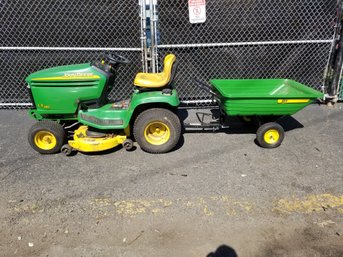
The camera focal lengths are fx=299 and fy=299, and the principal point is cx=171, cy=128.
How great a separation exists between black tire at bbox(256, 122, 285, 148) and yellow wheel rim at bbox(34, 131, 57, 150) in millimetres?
2804

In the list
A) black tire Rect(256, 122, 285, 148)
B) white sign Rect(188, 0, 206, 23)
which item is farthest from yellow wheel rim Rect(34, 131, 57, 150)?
white sign Rect(188, 0, 206, 23)

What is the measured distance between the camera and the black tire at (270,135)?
4113mm

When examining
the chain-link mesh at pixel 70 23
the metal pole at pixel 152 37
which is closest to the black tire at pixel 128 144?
the metal pole at pixel 152 37

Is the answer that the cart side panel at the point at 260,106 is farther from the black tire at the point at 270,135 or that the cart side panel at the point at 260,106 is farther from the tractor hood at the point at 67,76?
the tractor hood at the point at 67,76

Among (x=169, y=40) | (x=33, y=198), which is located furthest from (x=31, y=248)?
(x=169, y=40)

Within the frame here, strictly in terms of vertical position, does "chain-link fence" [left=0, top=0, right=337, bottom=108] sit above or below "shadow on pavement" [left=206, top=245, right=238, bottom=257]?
above

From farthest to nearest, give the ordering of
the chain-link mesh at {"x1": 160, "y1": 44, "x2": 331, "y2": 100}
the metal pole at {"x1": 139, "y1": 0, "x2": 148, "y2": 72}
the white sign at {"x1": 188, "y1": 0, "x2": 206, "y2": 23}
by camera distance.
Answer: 1. the chain-link mesh at {"x1": 160, "y1": 44, "x2": 331, "y2": 100}
2. the white sign at {"x1": 188, "y1": 0, "x2": 206, "y2": 23}
3. the metal pole at {"x1": 139, "y1": 0, "x2": 148, "y2": 72}

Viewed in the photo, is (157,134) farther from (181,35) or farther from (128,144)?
(181,35)

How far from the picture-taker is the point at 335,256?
2484mm

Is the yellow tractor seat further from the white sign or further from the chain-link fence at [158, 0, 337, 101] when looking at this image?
the white sign

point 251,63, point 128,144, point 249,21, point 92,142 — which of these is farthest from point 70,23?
point 251,63

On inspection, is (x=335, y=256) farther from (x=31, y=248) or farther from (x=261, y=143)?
(x=31, y=248)

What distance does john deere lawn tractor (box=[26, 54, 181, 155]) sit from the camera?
3.90 metres

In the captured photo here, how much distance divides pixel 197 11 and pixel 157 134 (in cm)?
232
